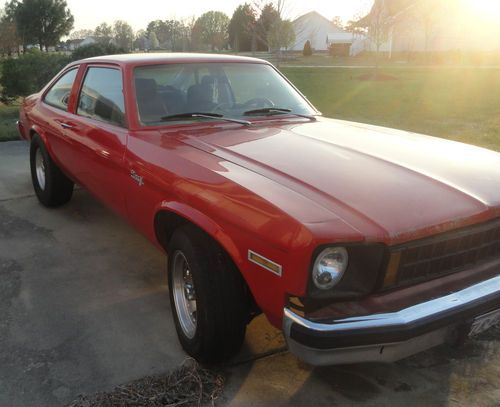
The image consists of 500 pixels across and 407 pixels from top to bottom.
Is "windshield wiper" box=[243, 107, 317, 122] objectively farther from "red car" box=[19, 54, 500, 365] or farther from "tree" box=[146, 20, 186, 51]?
"tree" box=[146, 20, 186, 51]

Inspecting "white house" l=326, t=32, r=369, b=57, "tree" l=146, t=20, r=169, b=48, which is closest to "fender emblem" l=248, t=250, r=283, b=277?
"white house" l=326, t=32, r=369, b=57

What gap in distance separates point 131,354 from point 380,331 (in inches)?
58.3

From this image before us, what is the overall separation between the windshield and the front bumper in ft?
6.54

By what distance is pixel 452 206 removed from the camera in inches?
90.4

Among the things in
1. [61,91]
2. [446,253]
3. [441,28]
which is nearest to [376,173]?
[446,253]

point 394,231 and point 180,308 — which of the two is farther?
point 180,308

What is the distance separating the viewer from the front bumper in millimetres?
2027

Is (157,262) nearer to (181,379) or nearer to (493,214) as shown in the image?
(181,379)

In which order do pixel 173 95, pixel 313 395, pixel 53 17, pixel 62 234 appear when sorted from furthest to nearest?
pixel 53 17 → pixel 62 234 → pixel 173 95 → pixel 313 395

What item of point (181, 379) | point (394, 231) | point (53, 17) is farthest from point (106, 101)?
point (53, 17)

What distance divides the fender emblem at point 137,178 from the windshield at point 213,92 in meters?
0.42

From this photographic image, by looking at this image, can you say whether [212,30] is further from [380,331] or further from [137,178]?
[380,331]

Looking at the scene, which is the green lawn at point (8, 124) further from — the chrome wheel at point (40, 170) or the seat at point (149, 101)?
the seat at point (149, 101)

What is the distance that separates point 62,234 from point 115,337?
1907 millimetres
